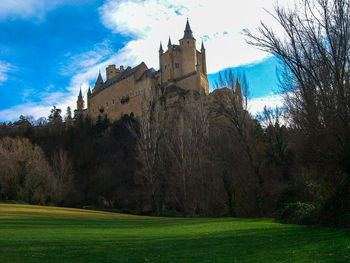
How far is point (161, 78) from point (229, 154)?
39.7 metres

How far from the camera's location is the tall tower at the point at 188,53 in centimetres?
6153

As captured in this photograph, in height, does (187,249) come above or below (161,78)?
below

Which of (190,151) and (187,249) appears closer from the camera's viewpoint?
(187,249)

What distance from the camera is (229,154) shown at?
27.5 metres

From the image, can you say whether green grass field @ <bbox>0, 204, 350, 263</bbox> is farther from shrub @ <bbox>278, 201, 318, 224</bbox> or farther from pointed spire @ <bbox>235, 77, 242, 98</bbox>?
pointed spire @ <bbox>235, 77, 242, 98</bbox>

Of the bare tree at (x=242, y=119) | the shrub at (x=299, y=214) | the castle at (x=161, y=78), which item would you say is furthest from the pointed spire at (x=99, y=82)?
the shrub at (x=299, y=214)

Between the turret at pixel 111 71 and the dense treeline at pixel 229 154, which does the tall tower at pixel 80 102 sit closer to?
the turret at pixel 111 71

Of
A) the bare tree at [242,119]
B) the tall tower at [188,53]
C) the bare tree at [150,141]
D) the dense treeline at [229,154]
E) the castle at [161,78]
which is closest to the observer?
the dense treeline at [229,154]

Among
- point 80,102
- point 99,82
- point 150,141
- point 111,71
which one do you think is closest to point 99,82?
point 99,82

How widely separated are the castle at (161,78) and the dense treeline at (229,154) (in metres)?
3.57

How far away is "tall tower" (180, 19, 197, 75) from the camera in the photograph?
202 feet

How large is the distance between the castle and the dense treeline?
357cm

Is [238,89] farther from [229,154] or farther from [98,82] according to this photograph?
[98,82]

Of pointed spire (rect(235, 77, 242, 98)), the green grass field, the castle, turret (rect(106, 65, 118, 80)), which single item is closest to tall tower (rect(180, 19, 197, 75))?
the castle
